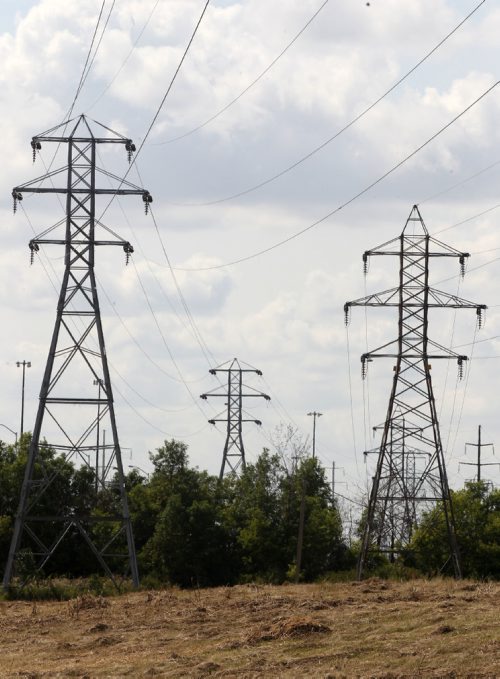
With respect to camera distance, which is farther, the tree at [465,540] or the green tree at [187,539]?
the green tree at [187,539]

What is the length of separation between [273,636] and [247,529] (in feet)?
120

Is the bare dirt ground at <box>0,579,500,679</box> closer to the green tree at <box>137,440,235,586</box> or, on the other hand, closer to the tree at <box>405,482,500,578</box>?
the tree at <box>405,482,500,578</box>

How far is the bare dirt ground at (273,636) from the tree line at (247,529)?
848 inches

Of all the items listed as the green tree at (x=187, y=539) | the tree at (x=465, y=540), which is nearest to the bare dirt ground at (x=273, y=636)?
the tree at (x=465, y=540)

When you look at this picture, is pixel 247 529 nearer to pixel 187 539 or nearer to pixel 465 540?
pixel 187 539

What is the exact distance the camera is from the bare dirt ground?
27344 millimetres

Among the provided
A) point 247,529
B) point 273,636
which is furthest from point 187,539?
point 273,636

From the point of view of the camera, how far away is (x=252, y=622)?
110ft

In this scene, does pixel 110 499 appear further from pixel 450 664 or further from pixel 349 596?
pixel 450 664

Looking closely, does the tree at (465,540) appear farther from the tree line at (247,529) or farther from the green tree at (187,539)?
the green tree at (187,539)

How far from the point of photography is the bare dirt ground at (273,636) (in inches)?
1077

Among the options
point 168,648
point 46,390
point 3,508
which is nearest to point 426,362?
point 46,390

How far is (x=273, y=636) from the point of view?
30859 mm

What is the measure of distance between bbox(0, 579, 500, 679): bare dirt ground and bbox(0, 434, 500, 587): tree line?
70.7 feet
